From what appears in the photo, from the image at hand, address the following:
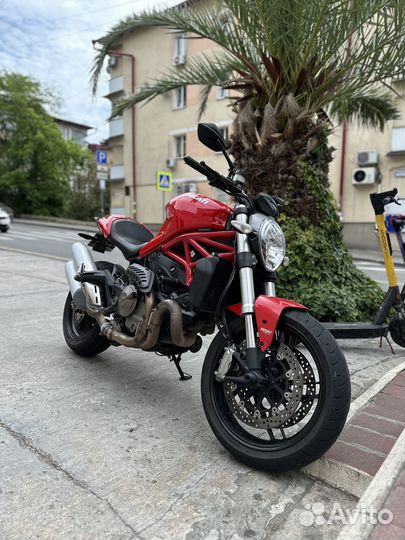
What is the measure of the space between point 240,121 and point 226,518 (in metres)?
4.13

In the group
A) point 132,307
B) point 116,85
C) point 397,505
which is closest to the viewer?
point 397,505

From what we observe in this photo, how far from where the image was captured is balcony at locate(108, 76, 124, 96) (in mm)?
25484

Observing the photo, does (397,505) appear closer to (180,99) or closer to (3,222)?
(3,222)

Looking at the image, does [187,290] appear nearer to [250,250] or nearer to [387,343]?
[250,250]

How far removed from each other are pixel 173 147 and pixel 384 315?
2082 cm

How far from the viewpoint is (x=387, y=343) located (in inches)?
175

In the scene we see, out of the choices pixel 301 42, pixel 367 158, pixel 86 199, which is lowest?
pixel 86 199

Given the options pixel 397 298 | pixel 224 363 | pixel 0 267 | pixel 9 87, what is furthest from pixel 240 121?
pixel 9 87

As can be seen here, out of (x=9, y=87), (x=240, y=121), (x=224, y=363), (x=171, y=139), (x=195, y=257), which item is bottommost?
(x=224, y=363)

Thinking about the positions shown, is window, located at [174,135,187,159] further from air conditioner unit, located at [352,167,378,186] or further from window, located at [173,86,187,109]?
air conditioner unit, located at [352,167,378,186]

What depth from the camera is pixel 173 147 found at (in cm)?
2350

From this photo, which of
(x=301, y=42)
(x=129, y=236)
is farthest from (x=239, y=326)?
(x=301, y=42)

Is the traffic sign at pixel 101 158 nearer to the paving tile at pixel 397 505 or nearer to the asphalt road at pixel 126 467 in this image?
the asphalt road at pixel 126 467

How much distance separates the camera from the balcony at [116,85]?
25.5 m
